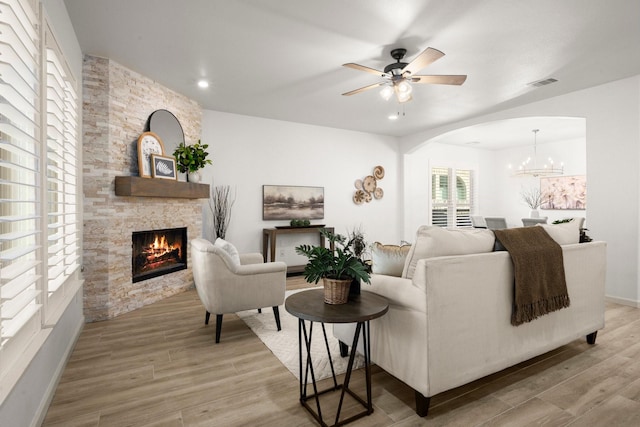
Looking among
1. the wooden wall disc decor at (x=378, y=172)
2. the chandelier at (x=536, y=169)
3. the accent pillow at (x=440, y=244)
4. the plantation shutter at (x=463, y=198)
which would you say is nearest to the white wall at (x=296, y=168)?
the wooden wall disc decor at (x=378, y=172)

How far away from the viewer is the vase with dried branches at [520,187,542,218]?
26.9 feet

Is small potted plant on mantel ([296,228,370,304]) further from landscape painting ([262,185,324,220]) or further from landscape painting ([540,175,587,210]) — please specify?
landscape painting ([540,175,587,210])

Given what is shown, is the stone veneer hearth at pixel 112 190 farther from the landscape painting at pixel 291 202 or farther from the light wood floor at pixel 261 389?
the landscape painting at pixel 291 202

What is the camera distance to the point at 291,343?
115 inches

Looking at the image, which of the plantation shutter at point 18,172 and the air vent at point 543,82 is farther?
the air vent at point 543,82

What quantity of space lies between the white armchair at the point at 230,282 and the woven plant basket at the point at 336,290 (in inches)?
52.5

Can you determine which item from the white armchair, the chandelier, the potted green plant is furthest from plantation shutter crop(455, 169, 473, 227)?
the white armchair

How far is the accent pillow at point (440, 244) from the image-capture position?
2.05 meters

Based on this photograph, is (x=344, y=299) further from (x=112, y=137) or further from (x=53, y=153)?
(x=112, y=137)

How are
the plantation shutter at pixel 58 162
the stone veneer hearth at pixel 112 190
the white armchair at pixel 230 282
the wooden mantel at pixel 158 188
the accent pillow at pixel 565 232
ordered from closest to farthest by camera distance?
the plantation shutter at pixel 58 162, the accent pillow at pixel 565 232, the white armchair at pixel 230 282, the stone veneer hearth at pixel 112 190, the wooden mantel at pixel 158 188

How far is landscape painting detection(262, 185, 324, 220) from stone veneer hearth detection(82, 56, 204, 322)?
2.05 meters

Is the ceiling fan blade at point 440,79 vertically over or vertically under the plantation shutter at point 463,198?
over

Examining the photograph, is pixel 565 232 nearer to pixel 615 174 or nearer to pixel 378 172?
pixel 615 174

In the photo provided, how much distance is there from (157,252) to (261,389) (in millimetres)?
2802
